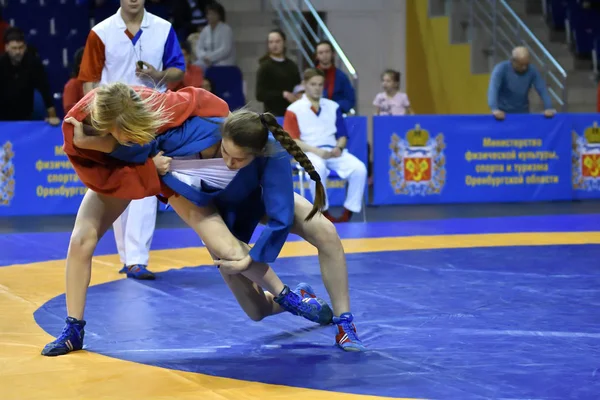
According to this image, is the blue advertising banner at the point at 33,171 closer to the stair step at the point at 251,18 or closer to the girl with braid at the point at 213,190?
the stair step at the point at 251,18

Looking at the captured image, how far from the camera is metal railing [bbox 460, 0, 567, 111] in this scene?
13.0 metres

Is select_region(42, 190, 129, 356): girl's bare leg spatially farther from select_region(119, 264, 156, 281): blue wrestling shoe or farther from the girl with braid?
select_region(119, 264, 156, 281): blue wrestling shoe

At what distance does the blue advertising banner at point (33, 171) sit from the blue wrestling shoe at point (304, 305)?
5.23m

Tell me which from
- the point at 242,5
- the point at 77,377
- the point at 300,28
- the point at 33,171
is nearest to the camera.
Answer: the point at 77,377

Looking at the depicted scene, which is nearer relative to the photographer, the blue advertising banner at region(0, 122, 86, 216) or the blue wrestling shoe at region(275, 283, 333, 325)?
the blue wrestling shoe at region(275, 283, 333, 325)

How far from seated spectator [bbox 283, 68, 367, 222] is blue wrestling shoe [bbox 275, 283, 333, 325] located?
13.9 feet

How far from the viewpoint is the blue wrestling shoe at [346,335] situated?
3.97 m

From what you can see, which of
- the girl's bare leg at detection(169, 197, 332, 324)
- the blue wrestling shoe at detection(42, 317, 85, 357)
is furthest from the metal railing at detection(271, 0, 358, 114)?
the blue wrestling shoe at detection(42, 317, 85, 357)

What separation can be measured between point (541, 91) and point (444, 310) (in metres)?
6.11

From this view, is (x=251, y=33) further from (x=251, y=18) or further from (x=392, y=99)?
(x=392, y=99)

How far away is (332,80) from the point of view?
9.84m

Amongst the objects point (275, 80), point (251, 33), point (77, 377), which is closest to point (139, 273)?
point (77, 377)

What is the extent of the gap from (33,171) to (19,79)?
1.02 m

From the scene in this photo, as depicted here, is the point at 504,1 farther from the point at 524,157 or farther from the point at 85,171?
the point at 85,171
